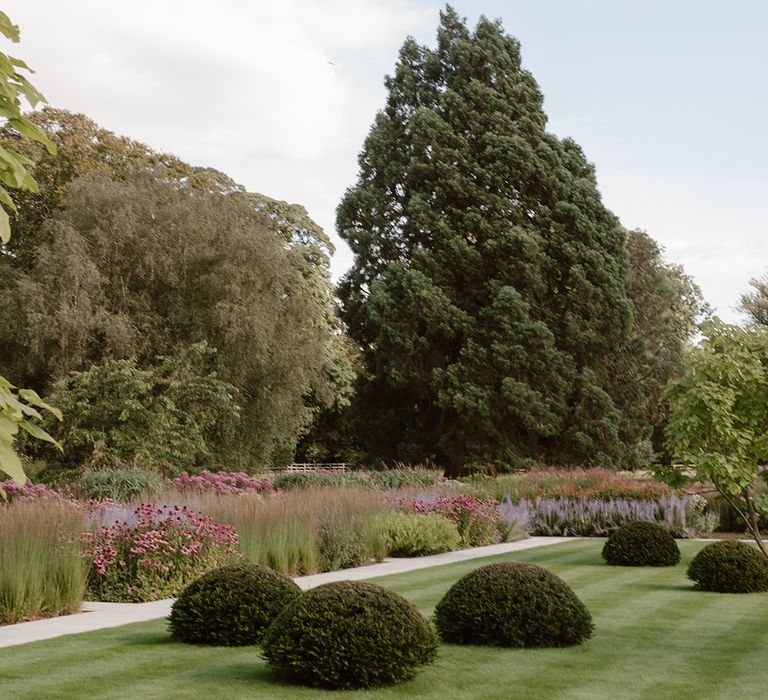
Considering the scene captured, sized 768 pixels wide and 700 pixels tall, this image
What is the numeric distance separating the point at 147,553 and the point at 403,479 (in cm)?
1302

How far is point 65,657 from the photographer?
27.5 feet

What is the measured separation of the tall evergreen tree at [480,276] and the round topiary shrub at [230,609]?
2570 cm

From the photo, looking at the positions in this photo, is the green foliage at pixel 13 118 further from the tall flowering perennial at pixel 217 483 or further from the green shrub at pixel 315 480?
the green shrub at pixel 315 480

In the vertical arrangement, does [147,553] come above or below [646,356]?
below

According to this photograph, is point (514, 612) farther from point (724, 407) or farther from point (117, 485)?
point (117, 485)

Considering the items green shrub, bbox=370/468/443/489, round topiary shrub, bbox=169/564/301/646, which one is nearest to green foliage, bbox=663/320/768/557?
round topiary shrub, bbox=169/564/301/646

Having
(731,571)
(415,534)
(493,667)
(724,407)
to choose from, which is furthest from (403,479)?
(493,667)

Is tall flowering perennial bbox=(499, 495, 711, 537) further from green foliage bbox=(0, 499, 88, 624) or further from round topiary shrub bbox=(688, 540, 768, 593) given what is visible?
green foliage bbox=(0, 499, 88, 624)

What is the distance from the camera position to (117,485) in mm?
17312

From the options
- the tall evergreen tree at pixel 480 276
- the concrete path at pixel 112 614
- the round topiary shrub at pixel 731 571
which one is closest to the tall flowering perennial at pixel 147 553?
the concrete path at pixel 112 614

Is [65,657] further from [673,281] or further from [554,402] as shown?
[673,281]

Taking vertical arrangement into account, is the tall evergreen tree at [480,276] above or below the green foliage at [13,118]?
above

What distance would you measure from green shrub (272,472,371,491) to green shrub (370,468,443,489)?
0.91m

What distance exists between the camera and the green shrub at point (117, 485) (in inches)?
668
